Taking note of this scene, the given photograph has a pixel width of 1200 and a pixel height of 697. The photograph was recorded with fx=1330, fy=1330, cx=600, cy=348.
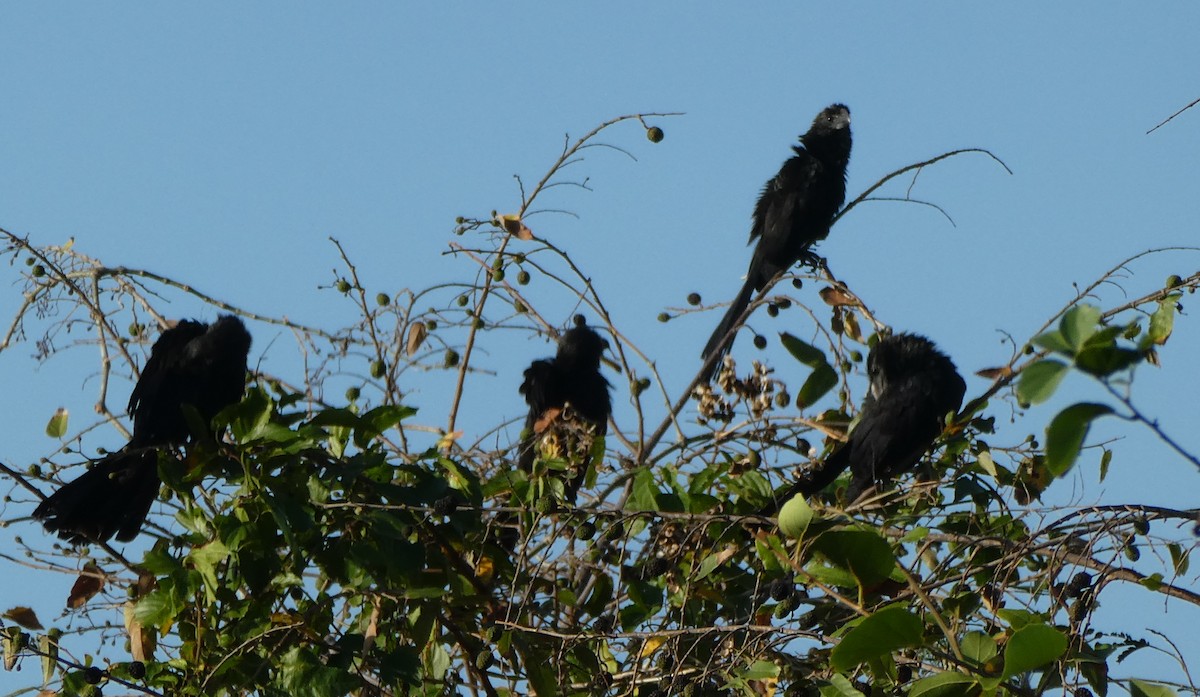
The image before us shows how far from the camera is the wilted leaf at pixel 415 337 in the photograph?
14.1 feet

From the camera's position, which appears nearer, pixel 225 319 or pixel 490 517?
pixel 490 517

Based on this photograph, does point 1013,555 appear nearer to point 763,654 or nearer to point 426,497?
point 763,654

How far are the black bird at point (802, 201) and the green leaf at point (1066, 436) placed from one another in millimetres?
5616

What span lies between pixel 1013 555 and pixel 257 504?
163 cm

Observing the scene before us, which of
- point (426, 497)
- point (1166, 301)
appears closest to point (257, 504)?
point (426, 497)

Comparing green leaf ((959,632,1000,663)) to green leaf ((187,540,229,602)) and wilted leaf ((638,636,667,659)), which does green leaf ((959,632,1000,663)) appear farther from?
green leaf ((187,540,229,602))

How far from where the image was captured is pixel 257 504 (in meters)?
3.00

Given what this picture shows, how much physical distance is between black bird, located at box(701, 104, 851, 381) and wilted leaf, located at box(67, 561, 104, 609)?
4076 millimetres

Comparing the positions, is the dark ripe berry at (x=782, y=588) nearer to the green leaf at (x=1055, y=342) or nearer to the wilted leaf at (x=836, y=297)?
the wilted leaf at (x=836, y=297)

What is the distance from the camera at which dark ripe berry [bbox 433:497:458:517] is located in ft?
9.82

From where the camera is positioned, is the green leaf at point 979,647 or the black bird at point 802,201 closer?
the green leaf at point 979,647

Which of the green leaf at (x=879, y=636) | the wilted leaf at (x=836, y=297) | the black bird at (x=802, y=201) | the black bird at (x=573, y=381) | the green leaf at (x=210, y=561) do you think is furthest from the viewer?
the black bird at (x=802, y=201)

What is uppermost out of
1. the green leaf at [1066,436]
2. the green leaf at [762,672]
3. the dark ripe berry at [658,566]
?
the dark ripe berry at [658,566]

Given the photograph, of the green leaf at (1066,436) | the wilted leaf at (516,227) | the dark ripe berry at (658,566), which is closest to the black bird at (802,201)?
the wilted leaf at (516,227)
